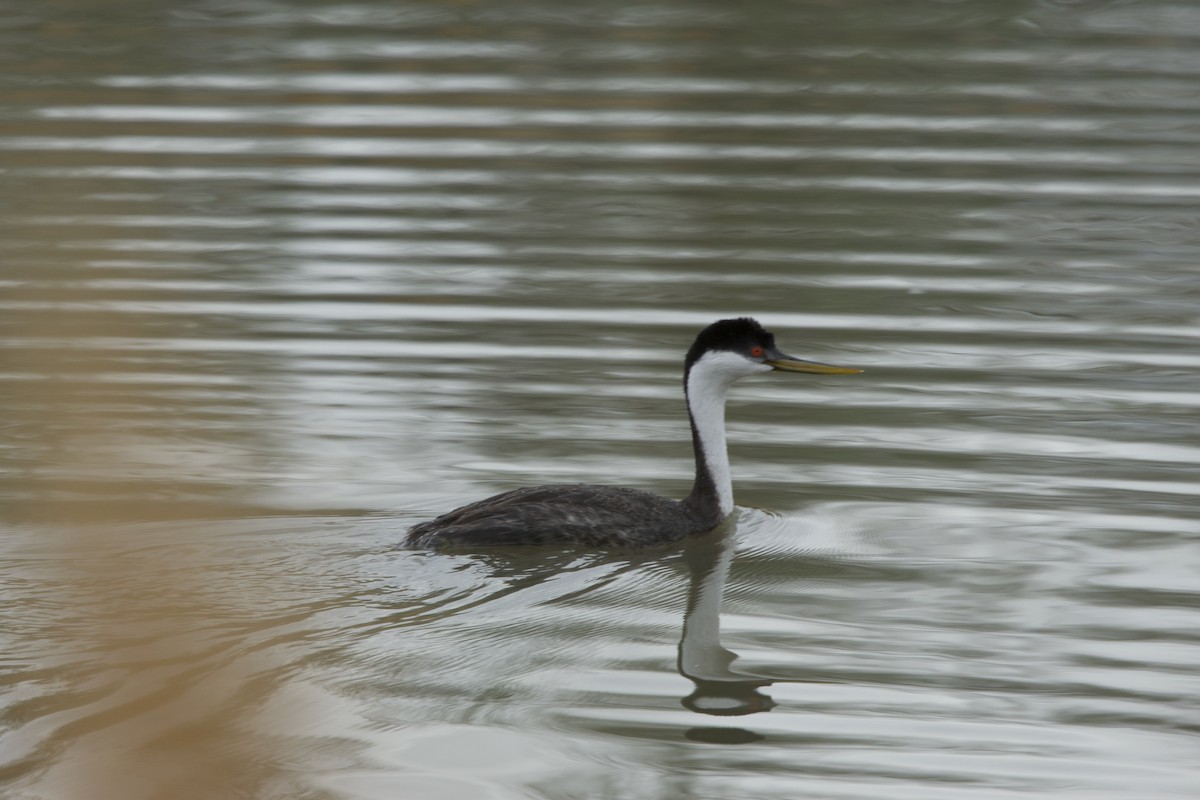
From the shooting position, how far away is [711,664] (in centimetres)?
711

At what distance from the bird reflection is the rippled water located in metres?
0.02

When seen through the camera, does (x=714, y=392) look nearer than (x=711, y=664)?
No

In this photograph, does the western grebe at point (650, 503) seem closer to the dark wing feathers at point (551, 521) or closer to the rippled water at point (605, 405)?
the dark wing feathers at point (551, 521)

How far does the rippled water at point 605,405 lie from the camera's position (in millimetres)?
6496

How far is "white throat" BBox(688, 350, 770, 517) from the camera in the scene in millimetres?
8992

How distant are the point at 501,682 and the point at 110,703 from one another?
133 cm

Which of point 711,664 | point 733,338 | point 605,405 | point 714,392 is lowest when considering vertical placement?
point 711,664

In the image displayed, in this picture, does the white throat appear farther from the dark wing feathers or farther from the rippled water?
the dark wing feathers

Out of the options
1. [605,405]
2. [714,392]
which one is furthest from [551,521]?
[605,405]

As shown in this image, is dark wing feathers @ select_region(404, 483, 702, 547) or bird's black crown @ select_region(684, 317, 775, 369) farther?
bird's black crown @ select_region(684, 317, 775, 369)

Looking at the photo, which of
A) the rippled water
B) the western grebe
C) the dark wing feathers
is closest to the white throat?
the western grebe

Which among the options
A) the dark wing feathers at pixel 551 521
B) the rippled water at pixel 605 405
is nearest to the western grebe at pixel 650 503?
the dark wing feathers at pixel 551 521

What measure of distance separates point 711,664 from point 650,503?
1.64 m

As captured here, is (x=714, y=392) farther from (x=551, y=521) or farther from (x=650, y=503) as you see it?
(x=551, y=521)
